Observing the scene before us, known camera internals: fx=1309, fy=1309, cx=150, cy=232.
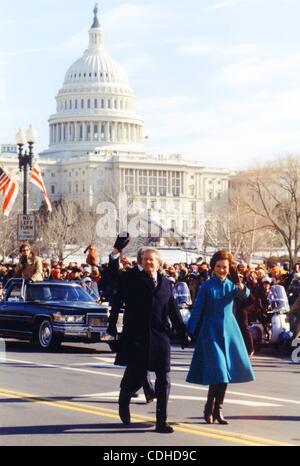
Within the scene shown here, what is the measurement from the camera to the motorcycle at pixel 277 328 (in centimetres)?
2281

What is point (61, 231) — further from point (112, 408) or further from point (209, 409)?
point (209, 409)

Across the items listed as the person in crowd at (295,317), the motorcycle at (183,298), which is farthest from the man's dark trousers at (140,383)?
the motorcycle at (183,298)

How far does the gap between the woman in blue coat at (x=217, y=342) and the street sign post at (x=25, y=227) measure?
2086 cm

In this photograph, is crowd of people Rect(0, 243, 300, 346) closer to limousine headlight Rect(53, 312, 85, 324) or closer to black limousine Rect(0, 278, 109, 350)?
black limousine Rect(0, 278, 109, 350)

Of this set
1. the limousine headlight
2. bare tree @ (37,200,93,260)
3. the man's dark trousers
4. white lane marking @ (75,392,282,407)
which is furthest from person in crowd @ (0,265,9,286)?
bare tree @ (37,200,93,260)

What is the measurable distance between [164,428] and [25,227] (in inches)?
852

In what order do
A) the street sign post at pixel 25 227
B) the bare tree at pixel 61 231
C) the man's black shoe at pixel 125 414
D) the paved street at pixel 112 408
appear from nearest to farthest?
the paved street at pixel 112 408 < the man's black shoe at pixel 125 414 < the street sign post at pixel 25 227 < the bare tree at pixel 61 231

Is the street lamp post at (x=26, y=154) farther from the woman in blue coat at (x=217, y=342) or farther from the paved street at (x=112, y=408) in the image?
the woman in blue coat at (x=217, y=342)

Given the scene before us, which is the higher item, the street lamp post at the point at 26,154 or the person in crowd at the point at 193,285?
the street lamp post at the point at 26,154

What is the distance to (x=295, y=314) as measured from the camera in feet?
71.5

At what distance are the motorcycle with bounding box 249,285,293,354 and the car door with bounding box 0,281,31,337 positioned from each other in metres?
3.98

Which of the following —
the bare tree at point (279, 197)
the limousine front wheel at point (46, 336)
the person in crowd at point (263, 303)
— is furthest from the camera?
the bare tree at point (279, 197)

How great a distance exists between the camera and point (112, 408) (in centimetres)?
1398
